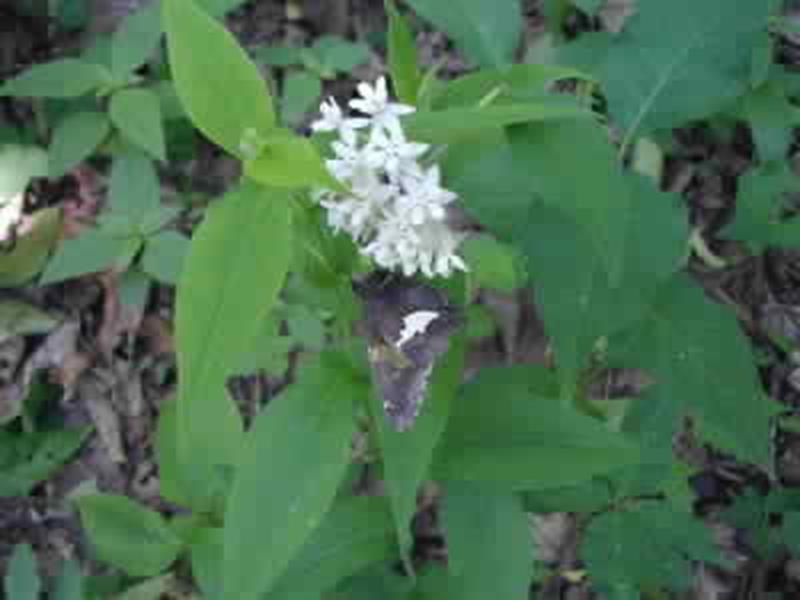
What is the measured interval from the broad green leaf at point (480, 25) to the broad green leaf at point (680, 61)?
1.06ft

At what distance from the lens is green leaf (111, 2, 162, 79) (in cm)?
342

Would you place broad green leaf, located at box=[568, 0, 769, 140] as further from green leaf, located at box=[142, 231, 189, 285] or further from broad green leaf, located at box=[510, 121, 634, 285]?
green leaf, located at box=[142, 231, 189, 285]

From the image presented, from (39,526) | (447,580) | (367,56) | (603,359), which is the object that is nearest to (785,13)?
(367,56)

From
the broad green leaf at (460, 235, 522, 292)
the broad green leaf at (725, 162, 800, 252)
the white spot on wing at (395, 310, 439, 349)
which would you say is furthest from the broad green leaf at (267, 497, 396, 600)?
the broad green leaf at (725, 162, 800, 252)

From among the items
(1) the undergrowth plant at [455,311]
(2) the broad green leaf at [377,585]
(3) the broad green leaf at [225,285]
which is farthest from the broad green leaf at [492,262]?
(3) the broad green leaf at [225,285]

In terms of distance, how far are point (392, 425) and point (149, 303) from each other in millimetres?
2297

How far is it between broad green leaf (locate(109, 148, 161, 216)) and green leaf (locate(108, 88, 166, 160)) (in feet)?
0.26

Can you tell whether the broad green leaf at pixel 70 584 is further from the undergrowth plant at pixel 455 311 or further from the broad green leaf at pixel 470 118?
the broad green leaf at pixel 470 118

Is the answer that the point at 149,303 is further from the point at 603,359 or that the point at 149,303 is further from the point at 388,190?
the point at 388,190

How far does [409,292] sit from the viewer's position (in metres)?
1.66

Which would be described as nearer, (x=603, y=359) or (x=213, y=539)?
(x=603, y=359)

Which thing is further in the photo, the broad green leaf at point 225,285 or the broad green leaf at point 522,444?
the broad green leaf at point 522,444

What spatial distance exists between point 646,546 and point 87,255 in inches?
88.5

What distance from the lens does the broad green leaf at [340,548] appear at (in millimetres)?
2074
